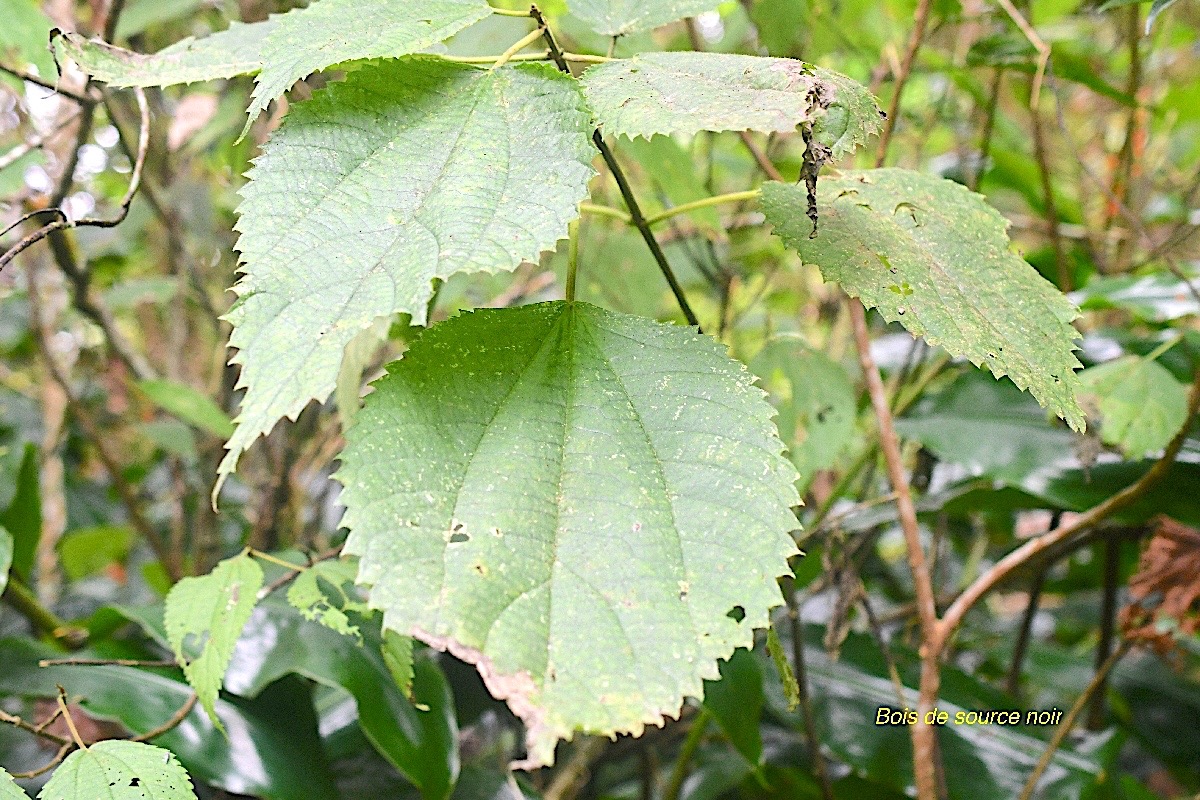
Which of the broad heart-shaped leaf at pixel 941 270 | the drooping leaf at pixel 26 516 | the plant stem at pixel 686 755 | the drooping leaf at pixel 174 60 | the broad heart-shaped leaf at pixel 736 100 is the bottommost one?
the plant stem at pixel 686 755

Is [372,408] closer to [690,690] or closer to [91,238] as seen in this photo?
[690,690]

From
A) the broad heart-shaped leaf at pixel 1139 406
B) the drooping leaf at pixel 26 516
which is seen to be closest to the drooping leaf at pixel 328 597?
the drooping leaf at pixel 26 516

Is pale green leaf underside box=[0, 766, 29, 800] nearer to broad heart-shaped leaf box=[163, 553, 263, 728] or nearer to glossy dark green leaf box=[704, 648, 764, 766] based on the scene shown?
broad heart-shaped leaf box=[163, 553, 263, 728]

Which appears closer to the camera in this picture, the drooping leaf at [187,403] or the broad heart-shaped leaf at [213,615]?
the broad heart-shaped leaf at [213,615]

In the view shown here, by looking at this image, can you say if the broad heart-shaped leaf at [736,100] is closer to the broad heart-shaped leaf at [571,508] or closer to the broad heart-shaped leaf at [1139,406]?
the broad heart-shaped leaf at [571,508]

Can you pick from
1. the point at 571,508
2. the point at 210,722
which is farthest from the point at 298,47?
the point at 210,722

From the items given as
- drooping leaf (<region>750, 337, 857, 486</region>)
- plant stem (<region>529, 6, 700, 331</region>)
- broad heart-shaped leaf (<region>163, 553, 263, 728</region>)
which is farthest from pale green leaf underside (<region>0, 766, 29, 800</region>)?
drooping leaf (<region>750, 337, 857, 486</region>)

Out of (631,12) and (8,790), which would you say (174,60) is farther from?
(8,790)
